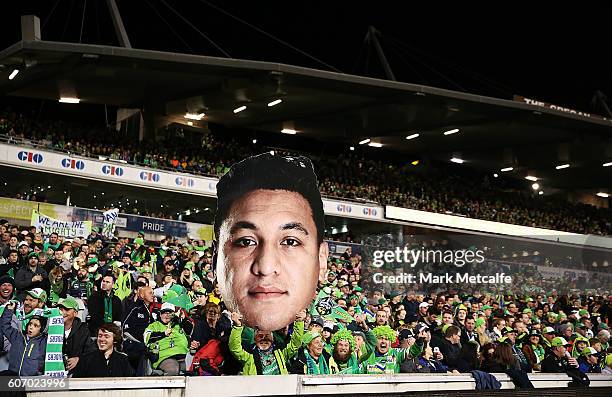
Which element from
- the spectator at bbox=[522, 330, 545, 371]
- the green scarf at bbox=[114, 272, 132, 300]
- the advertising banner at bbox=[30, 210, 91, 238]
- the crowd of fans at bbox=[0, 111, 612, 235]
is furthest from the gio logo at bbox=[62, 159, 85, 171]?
the spectator at bbox=[522, 330, 545, 371]

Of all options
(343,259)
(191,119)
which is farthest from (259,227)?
(191,119)

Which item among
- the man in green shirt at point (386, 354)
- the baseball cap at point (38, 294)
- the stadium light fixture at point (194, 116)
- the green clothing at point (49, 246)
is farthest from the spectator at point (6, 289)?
the stadium light fixture at point (194, 116)

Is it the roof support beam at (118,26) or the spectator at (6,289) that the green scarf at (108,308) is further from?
the roof support beam at (118,26)

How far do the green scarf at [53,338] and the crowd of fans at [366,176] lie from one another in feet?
32.0

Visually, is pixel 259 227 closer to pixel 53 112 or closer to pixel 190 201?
pixel 190 201

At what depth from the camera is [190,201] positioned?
18641mm

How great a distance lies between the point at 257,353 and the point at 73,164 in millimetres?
9054

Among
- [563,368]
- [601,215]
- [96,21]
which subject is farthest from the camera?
[601,215]

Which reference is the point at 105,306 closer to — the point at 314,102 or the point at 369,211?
the point at 369,211

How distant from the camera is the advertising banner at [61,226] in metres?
13.8

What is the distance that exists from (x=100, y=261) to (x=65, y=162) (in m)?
6.19

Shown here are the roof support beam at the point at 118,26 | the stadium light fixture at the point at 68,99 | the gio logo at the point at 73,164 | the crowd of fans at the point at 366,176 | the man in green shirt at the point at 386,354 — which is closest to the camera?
the man in green shirt at the point at 386,354

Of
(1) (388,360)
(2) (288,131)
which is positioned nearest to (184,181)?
(2) (288,131)

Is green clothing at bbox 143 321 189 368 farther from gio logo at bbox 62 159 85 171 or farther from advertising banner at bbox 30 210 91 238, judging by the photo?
gio logo at bbox 62 159 85 171
